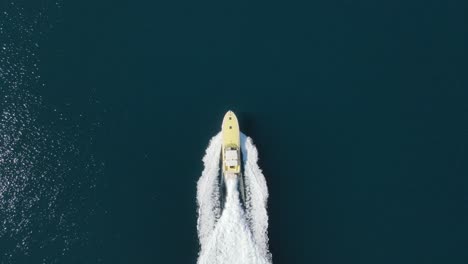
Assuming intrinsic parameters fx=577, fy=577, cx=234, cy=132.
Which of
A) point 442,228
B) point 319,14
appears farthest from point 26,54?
point 442,228

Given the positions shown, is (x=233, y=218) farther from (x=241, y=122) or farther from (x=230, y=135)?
(x=241, y=122)

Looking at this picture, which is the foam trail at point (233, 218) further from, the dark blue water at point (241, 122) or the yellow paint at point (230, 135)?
the yellow paint at point (230, 135)

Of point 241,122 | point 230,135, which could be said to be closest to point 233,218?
point 230,135

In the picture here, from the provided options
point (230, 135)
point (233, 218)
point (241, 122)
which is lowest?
point (233, 218)

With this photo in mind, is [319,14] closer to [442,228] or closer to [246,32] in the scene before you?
[246,32]

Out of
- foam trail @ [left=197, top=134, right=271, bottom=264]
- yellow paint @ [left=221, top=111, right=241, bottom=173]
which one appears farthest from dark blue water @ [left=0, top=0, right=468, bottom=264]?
yellow paint @ [left=221, top=111, right=241, bottom=173]

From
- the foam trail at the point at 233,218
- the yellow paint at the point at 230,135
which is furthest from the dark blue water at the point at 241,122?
the yellow paint at the point at 230,135
